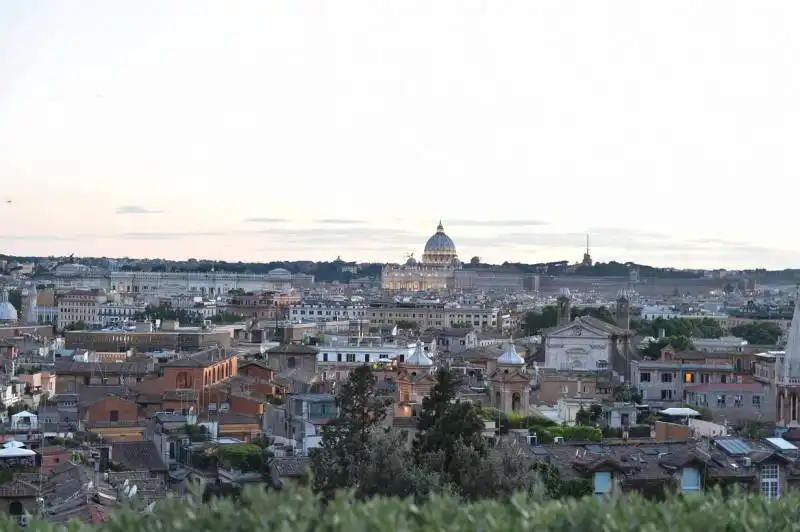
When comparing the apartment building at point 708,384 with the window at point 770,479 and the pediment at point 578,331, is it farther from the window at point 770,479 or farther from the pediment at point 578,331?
the window at point 770,479

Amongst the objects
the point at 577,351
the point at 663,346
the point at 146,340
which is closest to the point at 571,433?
the point at 577,351

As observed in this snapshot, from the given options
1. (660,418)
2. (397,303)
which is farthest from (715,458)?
(397,303)

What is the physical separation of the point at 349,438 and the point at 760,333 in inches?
2134

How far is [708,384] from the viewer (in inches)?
1510

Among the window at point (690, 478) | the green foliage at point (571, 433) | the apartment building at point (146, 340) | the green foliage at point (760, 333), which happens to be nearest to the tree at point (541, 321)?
the green foliage at point (760, 333)

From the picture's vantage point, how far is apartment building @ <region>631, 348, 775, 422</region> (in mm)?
36188

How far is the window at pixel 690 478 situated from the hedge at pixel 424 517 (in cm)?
1091

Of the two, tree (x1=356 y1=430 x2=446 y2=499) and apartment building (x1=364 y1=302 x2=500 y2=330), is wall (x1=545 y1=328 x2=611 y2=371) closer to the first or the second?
tree (x1=356 y1=430 x2=446 y2=499)

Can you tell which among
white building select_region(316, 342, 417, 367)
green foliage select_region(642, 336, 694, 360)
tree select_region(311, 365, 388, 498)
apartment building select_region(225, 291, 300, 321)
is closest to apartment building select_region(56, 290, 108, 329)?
apartment building select_region(225, 291, 300, 321)

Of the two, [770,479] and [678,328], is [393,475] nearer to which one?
[770,479]

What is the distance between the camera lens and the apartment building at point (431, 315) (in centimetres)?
10406

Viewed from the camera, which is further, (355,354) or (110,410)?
(355,354)

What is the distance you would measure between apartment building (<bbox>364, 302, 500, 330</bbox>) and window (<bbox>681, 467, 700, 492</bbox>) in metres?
81.3

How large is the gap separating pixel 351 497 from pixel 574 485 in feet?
35.3
